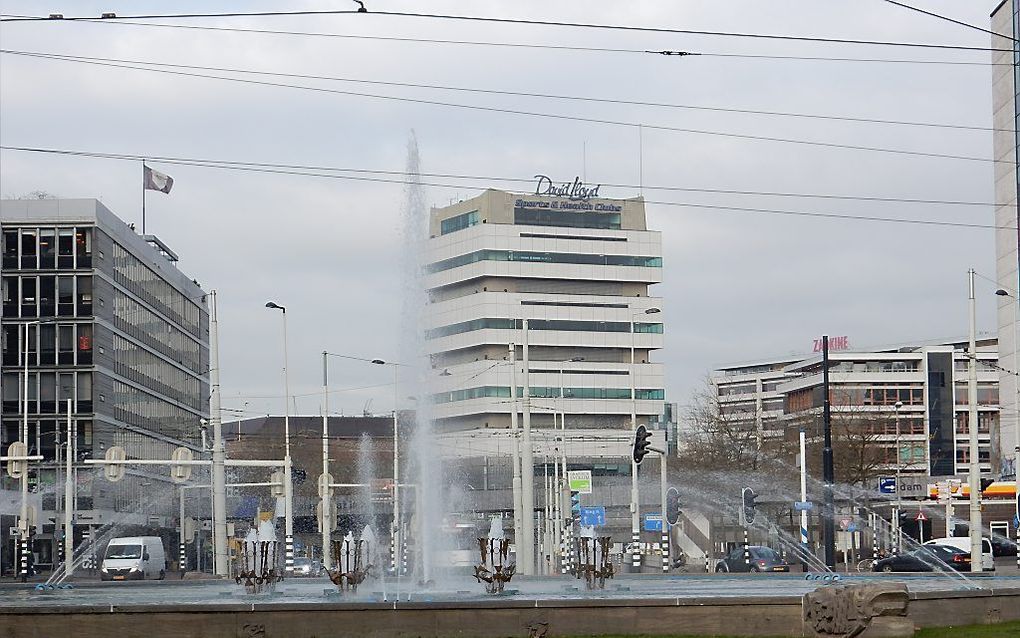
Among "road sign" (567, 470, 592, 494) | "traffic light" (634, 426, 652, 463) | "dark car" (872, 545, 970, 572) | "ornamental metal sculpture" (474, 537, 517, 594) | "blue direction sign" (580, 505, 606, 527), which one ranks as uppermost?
"traffic light" (634, 426, 652, 463)

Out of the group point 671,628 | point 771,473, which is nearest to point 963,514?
point 771,473

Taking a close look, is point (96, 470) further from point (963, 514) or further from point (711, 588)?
point (711, 588)

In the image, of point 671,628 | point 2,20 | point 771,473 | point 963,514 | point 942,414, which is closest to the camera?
point 671,628

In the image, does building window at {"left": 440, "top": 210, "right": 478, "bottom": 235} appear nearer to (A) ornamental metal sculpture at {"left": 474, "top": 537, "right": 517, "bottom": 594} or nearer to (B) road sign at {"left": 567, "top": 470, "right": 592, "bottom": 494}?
(B) road sign at {"left": 567, "top": 470, "right": 592, "bottom": 494}

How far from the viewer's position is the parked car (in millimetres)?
63219

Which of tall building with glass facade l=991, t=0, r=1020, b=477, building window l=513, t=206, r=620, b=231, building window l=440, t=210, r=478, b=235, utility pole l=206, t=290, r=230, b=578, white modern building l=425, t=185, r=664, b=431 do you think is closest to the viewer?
utility pole l=206, t=290, r=230, b=578

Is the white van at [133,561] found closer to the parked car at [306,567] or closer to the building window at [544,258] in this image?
the parked car at [306,567]

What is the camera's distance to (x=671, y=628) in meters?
23.3

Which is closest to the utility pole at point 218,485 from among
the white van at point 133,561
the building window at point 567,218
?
the white van at point 133,561

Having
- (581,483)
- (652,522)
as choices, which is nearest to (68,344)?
(581,483)

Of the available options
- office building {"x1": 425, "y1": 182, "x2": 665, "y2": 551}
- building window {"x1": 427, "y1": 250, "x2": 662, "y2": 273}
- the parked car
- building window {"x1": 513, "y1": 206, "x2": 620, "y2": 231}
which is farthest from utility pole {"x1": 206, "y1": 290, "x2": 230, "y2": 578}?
building window {"x1": 513, "y1": 206, "x2": 620, "y2": 231}

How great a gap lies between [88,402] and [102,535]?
975cm

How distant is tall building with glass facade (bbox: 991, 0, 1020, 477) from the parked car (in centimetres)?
5189

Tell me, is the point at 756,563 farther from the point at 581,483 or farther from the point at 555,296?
the point at 555,296
